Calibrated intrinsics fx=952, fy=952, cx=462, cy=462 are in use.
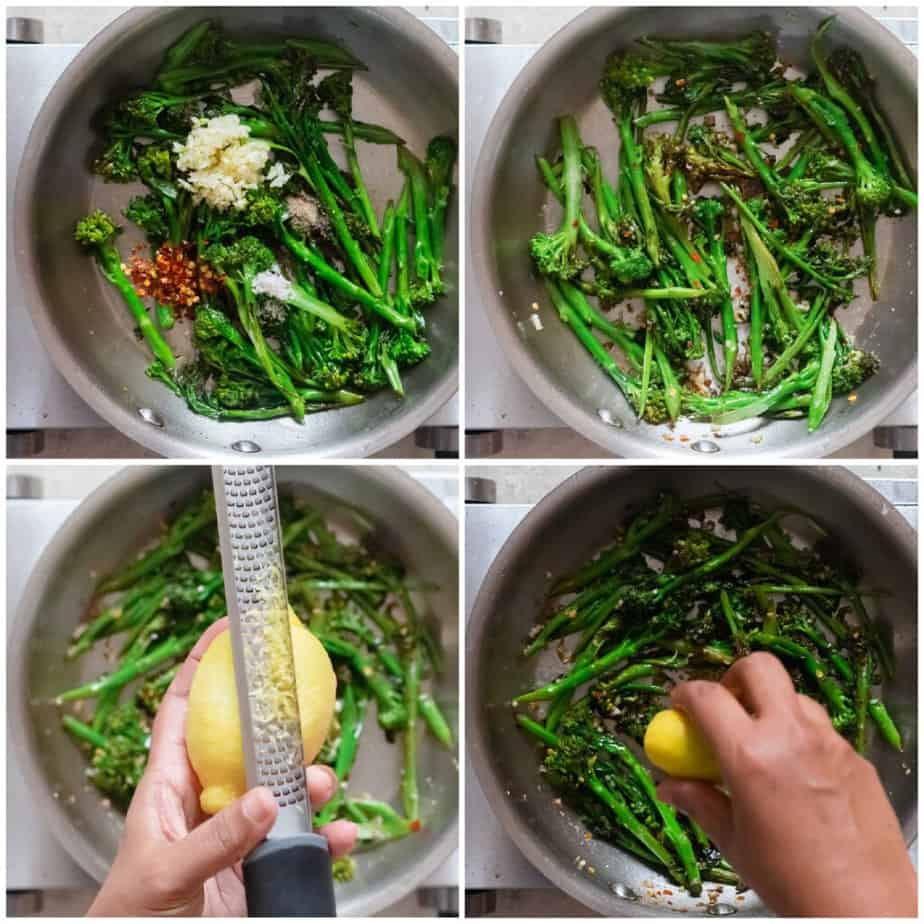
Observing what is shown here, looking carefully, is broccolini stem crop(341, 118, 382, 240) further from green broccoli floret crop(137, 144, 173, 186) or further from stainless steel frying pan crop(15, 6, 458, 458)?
green broccoli floret crop(137, 144, 173, 186)

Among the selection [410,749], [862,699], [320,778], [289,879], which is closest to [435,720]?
[410,749]

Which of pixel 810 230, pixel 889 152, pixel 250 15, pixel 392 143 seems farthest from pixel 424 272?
pixel 889 152

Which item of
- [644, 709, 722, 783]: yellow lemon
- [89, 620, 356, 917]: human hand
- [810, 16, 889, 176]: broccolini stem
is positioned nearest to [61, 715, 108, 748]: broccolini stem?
[89, 620, 356, 917]: human hand

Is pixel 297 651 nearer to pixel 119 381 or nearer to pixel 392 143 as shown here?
pixel 119 381

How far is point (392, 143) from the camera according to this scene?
1359 mm

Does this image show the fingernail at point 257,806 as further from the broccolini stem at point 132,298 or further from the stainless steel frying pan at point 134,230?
the broccolini stem at point 132,298

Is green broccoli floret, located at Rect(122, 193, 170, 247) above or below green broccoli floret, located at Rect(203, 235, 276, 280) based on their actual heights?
above

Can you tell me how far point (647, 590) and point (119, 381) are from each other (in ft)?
2.64

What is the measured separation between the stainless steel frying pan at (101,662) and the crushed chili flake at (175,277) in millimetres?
246

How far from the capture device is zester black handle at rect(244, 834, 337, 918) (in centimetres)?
113

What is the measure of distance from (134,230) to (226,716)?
69 centimetres

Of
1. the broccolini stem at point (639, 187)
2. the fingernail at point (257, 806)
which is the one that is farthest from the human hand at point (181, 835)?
the broccolini stem at point (639, 187)

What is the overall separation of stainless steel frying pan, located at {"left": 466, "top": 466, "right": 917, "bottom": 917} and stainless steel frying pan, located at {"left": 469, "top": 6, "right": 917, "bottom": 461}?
59 mm

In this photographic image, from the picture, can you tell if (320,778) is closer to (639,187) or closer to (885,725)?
(885,725)
